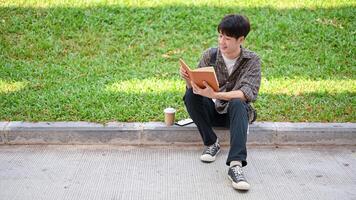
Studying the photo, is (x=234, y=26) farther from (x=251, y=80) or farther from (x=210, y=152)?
(x=210, y=152)

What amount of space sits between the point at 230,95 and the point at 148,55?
2.83 m

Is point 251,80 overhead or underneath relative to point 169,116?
overhead

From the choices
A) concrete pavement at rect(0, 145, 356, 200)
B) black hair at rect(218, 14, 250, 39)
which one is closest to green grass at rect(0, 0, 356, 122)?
concrete pavement at rect(0, 145, 356, 200)

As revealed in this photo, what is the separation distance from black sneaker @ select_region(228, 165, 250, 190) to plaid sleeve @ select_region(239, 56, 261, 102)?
635mm

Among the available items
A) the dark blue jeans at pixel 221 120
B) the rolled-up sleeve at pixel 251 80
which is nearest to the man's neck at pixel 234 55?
→ the rolled-up sleeve at pixel 251 80

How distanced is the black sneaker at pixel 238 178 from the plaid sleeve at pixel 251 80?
64 cm

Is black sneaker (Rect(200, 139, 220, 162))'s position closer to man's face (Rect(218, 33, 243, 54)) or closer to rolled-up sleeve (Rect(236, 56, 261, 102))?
rolled-up sleeve (Rect(236, 56, 261, 102))

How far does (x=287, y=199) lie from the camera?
3.72 meters

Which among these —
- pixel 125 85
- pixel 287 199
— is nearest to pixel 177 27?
pixel 125 85

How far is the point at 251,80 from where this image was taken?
4.18 metres

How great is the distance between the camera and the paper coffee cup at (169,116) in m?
4.63

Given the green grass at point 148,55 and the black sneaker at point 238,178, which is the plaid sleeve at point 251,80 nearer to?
the black sneaker at point 238,178

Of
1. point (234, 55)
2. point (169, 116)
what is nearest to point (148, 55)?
point (169, 116)

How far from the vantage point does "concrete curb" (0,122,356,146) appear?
462 cm
